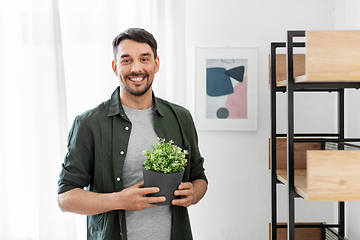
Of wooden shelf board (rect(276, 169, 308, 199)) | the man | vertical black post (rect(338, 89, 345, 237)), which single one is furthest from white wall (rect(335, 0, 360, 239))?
the man

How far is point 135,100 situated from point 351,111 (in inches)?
58.3

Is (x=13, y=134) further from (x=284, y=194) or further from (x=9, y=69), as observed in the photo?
(x=284, y=194)

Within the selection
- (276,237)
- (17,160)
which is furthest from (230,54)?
(17,160)

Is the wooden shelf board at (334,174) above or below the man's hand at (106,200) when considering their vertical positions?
above

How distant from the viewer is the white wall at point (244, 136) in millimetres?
2361

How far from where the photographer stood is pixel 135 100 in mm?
1420

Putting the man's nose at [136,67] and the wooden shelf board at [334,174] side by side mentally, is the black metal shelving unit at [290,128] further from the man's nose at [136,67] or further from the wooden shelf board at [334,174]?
the man's nose at [136,67]

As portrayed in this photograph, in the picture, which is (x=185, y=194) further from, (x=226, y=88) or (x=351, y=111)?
(x=351, y=111)

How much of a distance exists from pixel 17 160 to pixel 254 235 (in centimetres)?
171

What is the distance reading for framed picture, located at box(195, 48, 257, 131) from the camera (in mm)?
2352

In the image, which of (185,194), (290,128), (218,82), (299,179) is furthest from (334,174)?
(218,82)

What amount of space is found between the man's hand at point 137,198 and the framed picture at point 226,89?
4.01 ft

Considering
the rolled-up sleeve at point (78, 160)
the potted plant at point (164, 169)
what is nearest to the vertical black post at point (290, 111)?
the potted plant at point (164, 169)

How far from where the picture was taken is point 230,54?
7.71 feet
